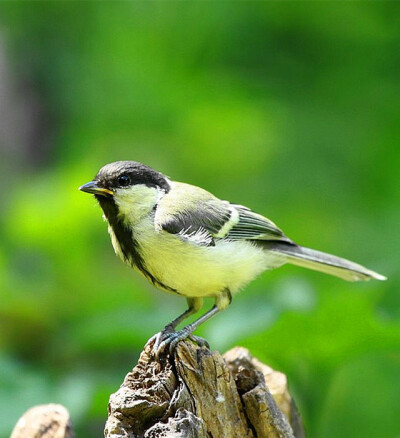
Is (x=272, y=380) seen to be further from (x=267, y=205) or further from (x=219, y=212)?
(x=267, y=205)

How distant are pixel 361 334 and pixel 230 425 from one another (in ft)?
3.44

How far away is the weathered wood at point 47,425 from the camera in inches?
109

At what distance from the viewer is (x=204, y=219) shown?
12.2 feet

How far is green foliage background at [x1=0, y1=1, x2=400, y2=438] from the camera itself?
4898 mm

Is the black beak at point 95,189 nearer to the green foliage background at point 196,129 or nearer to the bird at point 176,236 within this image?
the bird at point 176,236

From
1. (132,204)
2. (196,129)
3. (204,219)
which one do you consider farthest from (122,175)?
(196,129)

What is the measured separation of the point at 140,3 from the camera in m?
7.86

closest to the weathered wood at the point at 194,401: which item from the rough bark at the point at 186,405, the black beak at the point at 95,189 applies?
the rough bark at the point at 186,405

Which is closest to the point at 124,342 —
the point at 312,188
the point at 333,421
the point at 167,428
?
the point at 333,421

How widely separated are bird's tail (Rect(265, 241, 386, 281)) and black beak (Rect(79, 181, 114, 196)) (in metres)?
1.02

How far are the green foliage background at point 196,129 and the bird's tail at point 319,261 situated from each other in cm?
59

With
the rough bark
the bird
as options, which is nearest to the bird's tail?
the bird

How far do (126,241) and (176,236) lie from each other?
0.23 meters

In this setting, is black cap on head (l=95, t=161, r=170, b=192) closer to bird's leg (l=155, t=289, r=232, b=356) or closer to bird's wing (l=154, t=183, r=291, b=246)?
bird's wing (l=154, t=183, r=291, b=246)
